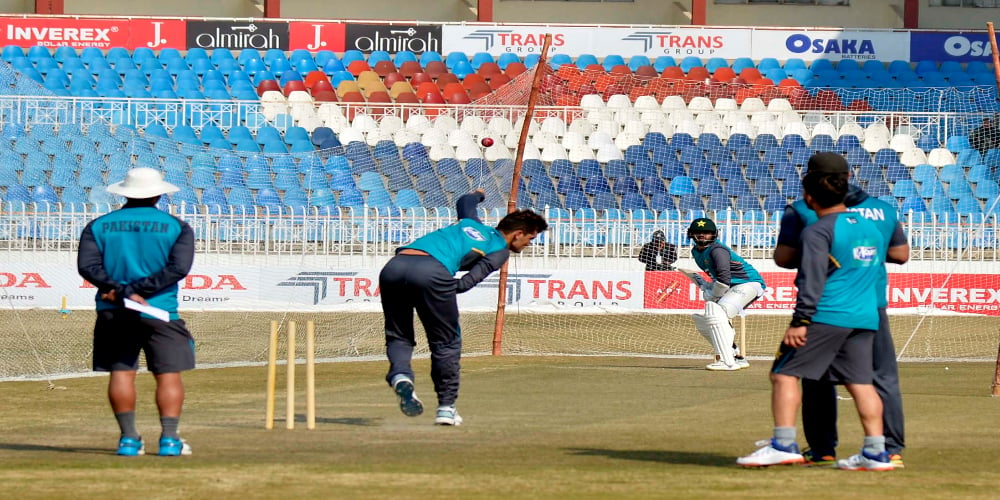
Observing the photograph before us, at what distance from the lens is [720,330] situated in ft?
52.8

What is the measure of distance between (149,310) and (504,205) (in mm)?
17866

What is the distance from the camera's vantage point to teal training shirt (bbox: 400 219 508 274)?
10109 millimetres

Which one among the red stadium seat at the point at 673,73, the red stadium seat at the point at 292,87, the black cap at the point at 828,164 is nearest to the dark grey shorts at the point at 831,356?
the black cap at the point at 828,164

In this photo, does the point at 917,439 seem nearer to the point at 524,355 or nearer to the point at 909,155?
the point at 524,355

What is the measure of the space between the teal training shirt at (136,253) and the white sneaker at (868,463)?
376 centimetres

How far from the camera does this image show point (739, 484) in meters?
7.18

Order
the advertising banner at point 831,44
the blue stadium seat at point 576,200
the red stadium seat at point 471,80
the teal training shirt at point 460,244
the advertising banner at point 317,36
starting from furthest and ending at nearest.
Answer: the advertising banner at point 831,44 < the advertising banner at point 317,36 < the red stadium seat at point 471,80 < the blue stadium seat at point 576,200 < the teal training shirt at point 460,244

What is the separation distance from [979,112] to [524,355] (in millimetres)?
17275

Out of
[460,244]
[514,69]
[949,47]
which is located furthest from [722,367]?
[949,47]

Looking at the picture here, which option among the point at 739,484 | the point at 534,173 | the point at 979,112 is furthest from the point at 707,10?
the point at 739,484

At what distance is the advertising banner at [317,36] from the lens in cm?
3984

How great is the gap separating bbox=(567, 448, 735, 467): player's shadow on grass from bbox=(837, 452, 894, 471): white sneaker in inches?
24.8

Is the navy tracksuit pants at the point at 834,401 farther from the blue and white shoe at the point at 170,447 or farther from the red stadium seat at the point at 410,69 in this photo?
the red stadium seat at the point at 410,69

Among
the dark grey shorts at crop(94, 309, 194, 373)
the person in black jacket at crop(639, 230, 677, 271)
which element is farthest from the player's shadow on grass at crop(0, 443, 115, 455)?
the person in black jacket at crop(639, 230, 677, 271)
